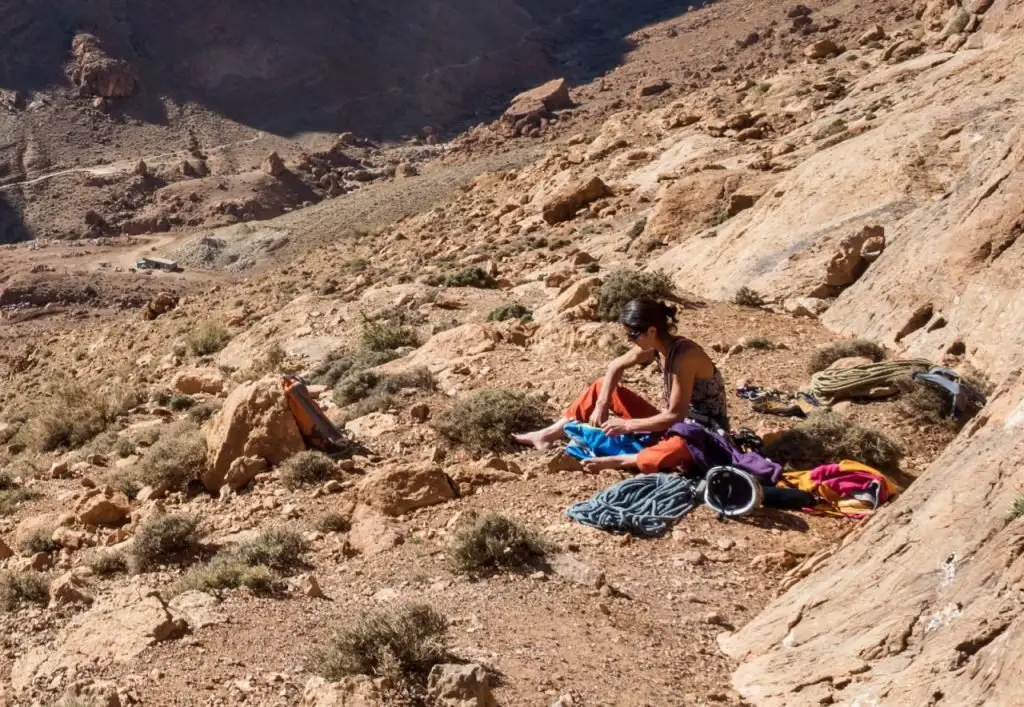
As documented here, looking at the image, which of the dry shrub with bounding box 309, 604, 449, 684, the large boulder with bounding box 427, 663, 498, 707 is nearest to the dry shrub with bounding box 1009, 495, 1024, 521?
the large boulder with bounding box 427, 663, 498, 707

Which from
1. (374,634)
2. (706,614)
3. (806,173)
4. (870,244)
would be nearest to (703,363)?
(706,614)

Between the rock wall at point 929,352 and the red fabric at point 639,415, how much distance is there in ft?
4.36

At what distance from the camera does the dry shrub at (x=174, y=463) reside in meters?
7.38

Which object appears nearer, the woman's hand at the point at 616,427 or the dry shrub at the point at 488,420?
the woman's hand at the point at 616,427

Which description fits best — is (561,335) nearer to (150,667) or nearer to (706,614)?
(706,614)

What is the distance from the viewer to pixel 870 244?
390 inches

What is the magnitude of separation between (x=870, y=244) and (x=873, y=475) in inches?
202

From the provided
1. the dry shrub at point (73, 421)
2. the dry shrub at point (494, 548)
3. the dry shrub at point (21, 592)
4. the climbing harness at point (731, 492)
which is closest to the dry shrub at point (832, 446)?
the climbing harness at point (731, 492)

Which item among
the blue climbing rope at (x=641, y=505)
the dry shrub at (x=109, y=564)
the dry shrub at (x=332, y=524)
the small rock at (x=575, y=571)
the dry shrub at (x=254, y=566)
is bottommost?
the dry shrub at (x=109, y=564)

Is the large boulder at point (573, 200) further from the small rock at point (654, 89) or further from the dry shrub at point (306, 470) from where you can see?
the small rock at point (654, 89)

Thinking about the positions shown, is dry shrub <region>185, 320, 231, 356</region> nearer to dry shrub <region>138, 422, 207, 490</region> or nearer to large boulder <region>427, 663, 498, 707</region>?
dry shrub <region>138, 422, 207, 490</region>

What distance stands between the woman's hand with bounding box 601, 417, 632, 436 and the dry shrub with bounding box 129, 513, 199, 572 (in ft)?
8.50

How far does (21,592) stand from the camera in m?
5.59

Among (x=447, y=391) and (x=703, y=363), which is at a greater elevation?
(x=703, y=363)
